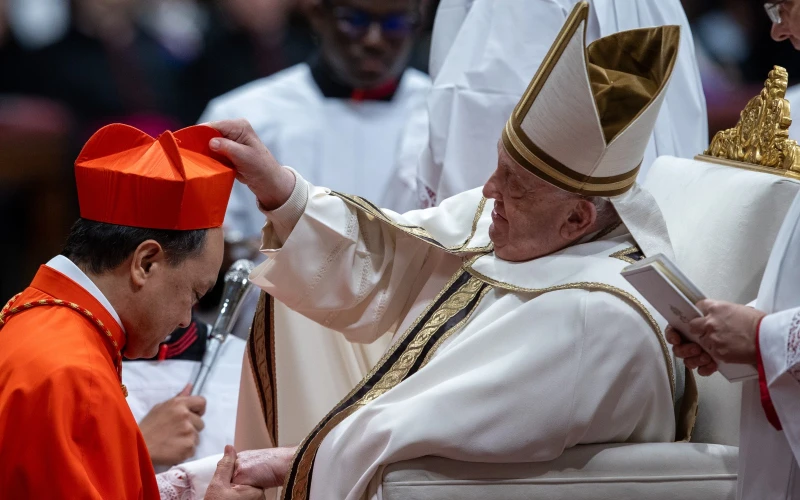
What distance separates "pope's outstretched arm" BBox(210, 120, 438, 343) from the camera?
271cm

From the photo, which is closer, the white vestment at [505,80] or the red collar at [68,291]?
the red collar at [68,291]

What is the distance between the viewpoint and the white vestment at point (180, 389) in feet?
11.1

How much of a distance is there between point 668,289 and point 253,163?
101cm

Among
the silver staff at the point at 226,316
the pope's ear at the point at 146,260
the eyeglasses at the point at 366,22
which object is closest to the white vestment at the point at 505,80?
the silver staff at the point at 226,316

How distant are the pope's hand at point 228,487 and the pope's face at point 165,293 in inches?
14.2

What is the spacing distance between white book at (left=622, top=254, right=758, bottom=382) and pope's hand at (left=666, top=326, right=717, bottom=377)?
0.03 meters

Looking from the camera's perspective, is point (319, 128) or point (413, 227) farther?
point (319, 128)

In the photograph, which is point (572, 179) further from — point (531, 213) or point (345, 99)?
point (345, 99)

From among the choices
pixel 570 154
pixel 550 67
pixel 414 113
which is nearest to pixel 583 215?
pixel 570 154

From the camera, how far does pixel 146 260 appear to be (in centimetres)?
211

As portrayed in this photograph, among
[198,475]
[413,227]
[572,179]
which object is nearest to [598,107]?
[572,179]

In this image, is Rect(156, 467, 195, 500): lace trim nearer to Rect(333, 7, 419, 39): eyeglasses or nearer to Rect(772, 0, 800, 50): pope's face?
Rect(772, 0, 800, 50): pope's face

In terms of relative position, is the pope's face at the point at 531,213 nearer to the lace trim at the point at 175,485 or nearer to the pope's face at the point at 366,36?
the lace trim at the point at 175,485

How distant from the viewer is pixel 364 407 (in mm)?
2389
